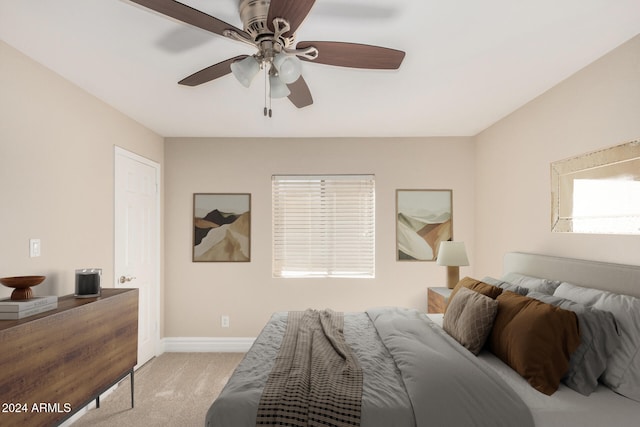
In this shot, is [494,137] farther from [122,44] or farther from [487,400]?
[122,44]

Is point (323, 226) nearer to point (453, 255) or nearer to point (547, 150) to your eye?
point (453, 255)

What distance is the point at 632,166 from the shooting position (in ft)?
6.66

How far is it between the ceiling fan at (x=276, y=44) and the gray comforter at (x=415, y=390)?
148 centimetres

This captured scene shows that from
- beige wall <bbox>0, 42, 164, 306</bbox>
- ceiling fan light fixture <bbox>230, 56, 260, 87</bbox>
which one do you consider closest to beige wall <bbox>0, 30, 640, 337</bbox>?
beige wall <bbox>0, 42, 164, 306</bbox>

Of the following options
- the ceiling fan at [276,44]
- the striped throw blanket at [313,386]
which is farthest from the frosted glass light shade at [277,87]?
the striped throw blanket at [313,386]

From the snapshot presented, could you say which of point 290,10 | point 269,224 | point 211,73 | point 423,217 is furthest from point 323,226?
point 290,10

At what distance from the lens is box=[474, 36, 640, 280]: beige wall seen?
82.9 inches

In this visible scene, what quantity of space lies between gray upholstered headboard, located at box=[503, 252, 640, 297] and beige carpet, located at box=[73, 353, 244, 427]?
280 cm

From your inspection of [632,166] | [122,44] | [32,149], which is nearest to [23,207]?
[32,149]

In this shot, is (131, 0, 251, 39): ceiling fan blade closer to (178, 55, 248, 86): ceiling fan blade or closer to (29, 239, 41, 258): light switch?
(178, 55, 248, 86): ceiling fan blade

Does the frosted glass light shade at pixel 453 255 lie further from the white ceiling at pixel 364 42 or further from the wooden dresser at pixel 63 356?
the wooden dresser at pixel 63 356

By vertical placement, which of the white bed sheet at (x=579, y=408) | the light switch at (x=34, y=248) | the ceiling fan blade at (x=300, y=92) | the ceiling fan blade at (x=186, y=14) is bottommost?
the white bed sheet at (x=579, y=408)

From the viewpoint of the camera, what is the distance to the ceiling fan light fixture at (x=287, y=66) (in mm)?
1581

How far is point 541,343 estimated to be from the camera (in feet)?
5.78
